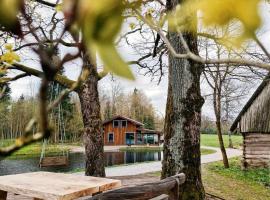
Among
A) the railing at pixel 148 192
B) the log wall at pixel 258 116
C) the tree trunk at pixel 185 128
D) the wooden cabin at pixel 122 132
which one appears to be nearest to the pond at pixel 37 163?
the log wall at pixel 258 116

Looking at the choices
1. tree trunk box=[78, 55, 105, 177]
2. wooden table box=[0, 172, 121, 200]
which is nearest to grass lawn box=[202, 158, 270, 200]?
tree trunk box=[78, 55, 105, 177]

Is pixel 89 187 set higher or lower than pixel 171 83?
lower

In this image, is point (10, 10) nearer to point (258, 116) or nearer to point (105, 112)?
point (258, 116)

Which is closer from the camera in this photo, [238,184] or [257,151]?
[238,184]

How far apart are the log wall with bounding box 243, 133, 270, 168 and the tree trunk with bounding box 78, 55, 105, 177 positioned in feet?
35.9

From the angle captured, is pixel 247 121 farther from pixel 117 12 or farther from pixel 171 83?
pixel 117 12

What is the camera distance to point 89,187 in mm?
4699

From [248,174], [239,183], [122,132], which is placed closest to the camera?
[239,183]

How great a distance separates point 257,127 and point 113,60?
19.2 metres

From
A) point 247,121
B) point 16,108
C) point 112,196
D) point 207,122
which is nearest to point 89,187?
point 112,196

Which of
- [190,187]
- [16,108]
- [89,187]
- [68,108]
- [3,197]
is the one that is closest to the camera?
[89,187]

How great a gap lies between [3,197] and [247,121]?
1554cm

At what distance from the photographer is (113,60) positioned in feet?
Result: 1.13

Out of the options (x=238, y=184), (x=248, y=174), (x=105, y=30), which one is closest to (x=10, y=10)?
(x=105, y=30)
